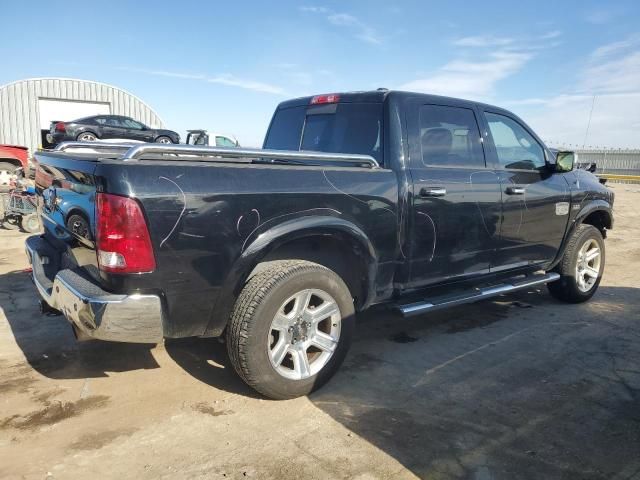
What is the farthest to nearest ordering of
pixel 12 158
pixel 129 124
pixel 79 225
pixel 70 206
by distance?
pixel 129 124 → pixel 12 158 → pixel 70 206 → pixel 79 225

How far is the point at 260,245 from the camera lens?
2.84m

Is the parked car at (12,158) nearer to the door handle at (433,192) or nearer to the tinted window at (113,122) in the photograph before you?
the tinted window at (113,122)

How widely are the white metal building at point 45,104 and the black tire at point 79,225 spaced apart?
25129 millimetres

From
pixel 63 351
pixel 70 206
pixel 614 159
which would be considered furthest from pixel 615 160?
pixel 70 206

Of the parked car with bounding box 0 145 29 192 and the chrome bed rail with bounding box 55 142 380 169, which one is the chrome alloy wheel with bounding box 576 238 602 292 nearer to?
the chrome bed rail with bounding box 55 142 380 169

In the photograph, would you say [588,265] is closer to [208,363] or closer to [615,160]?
[208,363]

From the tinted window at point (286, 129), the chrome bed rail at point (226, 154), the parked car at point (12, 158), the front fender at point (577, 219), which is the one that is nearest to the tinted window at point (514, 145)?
the front fender at point (577, 219)

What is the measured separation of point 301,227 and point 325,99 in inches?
67.3

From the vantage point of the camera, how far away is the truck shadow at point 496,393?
2.59 metres

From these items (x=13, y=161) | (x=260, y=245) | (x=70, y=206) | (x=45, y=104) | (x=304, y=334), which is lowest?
(x=304, y=334)

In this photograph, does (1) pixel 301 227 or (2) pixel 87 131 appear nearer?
(1) pixel 301 227

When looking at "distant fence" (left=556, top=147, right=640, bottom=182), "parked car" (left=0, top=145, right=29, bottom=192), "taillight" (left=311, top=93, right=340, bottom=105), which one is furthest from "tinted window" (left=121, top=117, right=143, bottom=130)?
"distant fence" (left=556, top=147, right=640, bottom=182)

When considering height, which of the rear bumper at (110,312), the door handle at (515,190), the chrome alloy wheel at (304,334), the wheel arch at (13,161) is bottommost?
the chrome alloy wheel at (304,334)

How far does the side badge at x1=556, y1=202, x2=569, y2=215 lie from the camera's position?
4.84m
